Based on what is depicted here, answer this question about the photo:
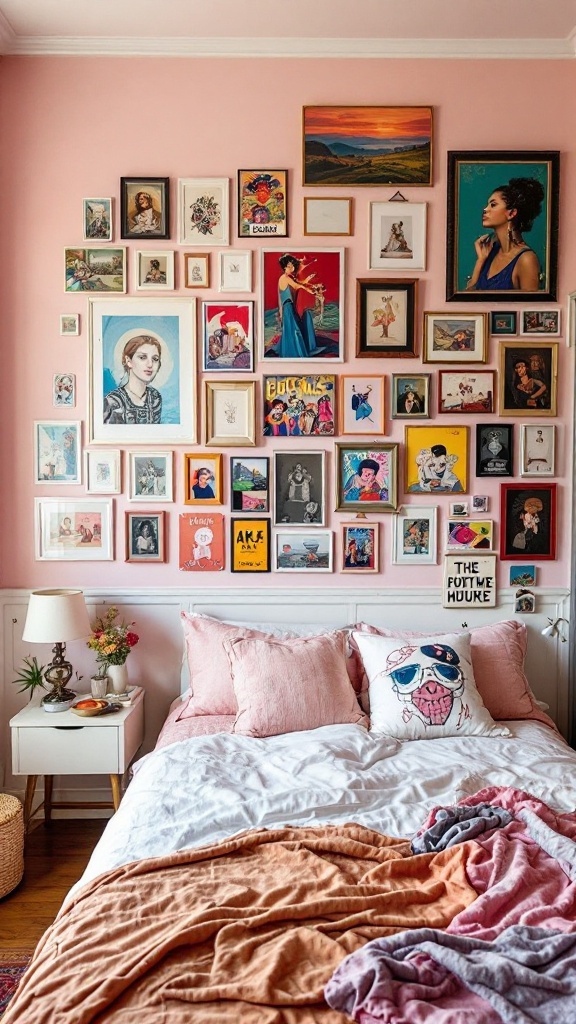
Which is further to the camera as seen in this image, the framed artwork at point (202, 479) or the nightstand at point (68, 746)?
the framed artwork at point (202, 479)

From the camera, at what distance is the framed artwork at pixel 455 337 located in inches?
118

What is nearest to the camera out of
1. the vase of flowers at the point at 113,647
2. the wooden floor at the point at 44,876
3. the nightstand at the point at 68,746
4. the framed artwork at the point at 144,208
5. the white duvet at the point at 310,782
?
the white duvet at the point at 310,782

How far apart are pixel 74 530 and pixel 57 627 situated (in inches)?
18.6

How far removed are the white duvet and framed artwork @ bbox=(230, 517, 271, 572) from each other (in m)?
0.82

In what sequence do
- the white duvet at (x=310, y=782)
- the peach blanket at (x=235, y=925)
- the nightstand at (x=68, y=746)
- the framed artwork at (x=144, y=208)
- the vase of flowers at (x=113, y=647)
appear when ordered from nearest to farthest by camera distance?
the peach blanket at (x=235, y=925) < the white duvet at (x=310, y=782) < the nightstand at (x=68, y=746) < the vase of flowers at (x=113, y=647) < the framed artwork at (x=144, y=208)

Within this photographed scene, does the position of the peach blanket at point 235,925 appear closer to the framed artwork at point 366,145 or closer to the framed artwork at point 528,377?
the framed artwork at point 528,377

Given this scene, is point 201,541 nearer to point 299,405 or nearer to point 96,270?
point 299,405

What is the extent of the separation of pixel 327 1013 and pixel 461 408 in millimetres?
2318

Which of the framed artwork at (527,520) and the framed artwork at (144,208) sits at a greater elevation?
the framed artwork at (144,208)

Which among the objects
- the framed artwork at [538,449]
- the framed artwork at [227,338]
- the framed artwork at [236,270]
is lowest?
the framed artwork at [538,449]

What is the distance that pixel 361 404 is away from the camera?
9.86ft

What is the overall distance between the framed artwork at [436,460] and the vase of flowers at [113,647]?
131 cm

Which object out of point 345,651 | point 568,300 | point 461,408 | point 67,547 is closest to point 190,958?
point 345,651

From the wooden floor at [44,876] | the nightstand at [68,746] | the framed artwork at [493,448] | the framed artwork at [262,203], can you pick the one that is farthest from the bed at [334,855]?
the framed artwork at [262,203]
